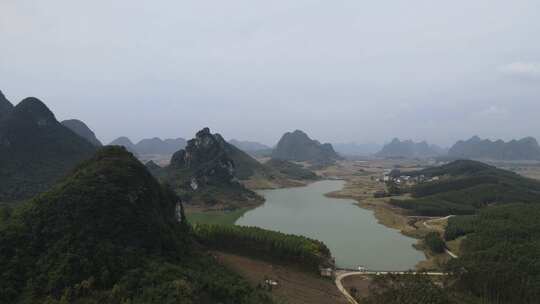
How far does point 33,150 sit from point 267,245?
58.6 m

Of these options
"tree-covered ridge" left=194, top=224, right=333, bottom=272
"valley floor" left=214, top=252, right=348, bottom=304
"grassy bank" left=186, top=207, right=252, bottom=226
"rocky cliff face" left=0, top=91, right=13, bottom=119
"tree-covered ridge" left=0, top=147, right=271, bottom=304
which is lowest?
"grassy bank" left=186, top=207, right=252, bottom=226

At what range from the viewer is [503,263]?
84.3ft

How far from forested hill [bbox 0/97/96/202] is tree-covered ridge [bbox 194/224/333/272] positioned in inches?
1498

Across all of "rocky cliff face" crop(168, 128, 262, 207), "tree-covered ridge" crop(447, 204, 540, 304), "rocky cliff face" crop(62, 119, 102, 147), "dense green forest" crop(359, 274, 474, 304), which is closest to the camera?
"dense green forest" crop(359, 274, 474, 304)

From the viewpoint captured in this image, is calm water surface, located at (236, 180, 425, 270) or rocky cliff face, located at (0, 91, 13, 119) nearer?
calm water surface, located at (236, 180, 425, 270)

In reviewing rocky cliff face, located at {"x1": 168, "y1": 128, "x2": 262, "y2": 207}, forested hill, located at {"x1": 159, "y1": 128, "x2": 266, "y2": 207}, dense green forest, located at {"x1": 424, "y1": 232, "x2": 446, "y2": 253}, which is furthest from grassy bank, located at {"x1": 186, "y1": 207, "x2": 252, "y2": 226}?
dense green forest, located at {"x1": 424, "y1": 232, "x2": 446, "y2": 253}

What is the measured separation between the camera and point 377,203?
69500 mm

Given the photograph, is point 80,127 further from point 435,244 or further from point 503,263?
point 503,263

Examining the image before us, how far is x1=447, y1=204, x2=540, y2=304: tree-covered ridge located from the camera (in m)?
23.8

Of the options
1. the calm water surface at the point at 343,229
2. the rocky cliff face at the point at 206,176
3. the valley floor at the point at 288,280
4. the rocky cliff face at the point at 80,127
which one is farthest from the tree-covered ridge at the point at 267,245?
the rocky cliff face at the point at 80,127

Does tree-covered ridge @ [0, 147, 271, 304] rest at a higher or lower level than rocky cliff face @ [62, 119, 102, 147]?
lower

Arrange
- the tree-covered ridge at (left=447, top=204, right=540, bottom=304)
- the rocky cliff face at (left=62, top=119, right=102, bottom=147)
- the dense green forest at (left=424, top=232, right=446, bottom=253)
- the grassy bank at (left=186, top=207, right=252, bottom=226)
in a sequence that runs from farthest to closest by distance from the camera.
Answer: the rocky cliff face at (left=62, top=119, right=102, bottom=147) → the grassy bank at (left=186, top=207, right=252, bottom=226) → the dense green forest at (left=424, top=232, right=446, bottom=253) → the tree-covered ridge at (left=447, top=204, right=540, bottom=304)

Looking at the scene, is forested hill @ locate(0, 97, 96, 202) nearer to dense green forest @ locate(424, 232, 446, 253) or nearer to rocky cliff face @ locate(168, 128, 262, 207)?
rocky cliff face @ locate(168, 128, 262, 207)

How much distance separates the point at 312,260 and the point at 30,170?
57266 mm
